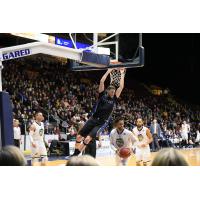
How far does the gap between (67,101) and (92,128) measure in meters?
6.34

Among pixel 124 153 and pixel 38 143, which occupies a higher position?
pixel 38 143

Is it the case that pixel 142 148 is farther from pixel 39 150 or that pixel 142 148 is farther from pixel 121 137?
pixel 39 150

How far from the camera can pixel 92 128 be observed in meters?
11.0

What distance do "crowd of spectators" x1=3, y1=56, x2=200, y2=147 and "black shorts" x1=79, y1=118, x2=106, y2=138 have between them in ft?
11.8

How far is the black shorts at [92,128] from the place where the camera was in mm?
→ 10930

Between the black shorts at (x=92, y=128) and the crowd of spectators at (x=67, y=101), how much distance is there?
3.61 m

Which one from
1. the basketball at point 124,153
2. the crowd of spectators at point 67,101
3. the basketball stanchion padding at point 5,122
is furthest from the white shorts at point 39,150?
the crowd of spectators at point 67,101

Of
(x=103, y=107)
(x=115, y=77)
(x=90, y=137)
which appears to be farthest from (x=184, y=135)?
(x=90, y=137)

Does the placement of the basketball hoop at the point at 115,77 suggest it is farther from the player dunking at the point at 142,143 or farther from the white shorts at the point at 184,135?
the white shorts at the point at 184,135

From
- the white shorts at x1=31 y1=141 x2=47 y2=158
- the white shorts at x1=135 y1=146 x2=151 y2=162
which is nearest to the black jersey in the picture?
the white shorts at x1=135 y1=146 x2=151 y2=162

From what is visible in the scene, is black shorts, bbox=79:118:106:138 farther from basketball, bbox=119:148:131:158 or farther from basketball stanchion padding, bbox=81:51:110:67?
basketball stanchion padding, bbox=81:51:110:67
